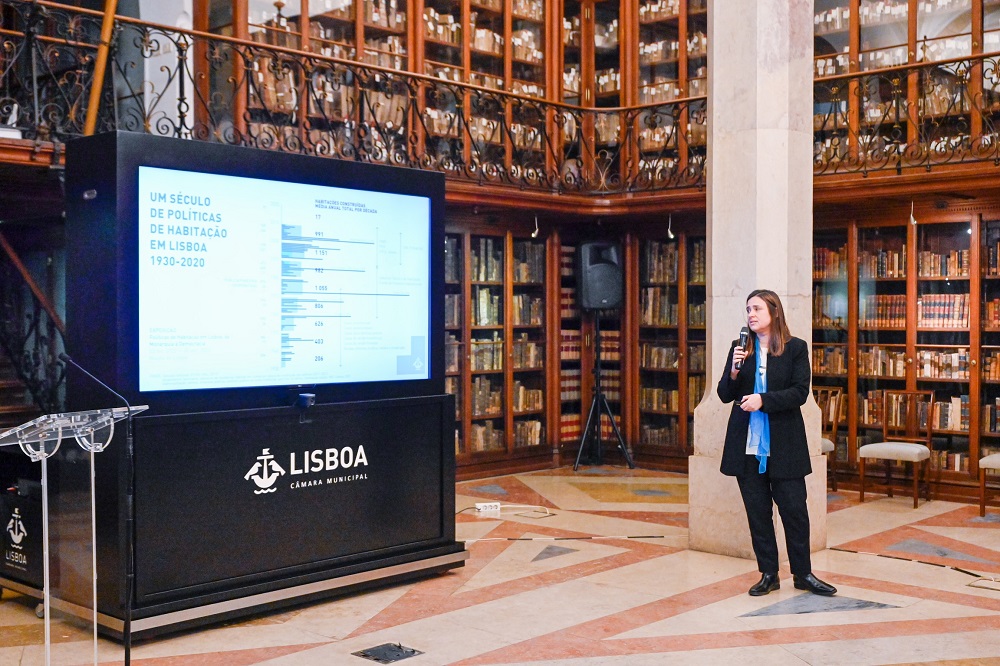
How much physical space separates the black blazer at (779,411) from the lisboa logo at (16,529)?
3.34m

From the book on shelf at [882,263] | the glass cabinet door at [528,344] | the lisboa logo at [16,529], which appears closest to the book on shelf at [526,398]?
the glass cabinet door at [528,344]

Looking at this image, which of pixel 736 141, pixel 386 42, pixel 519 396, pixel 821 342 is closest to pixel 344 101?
pixel 386 42

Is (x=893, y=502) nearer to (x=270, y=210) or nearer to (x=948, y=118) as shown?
(x=948, y=118)

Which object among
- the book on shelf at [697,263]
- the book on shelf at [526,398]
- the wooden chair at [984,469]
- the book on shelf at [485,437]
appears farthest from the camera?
the book on shelf at [526,398]

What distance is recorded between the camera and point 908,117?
28.5 ft

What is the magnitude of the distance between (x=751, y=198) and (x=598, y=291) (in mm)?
3755

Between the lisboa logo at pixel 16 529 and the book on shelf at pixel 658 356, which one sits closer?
the lisboa logo at pixel 16 529

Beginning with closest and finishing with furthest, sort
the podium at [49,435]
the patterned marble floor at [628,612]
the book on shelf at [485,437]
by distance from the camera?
the podium at [49,435] < the patterned marble floor at [628,612] < the book on shelf at [485,437]

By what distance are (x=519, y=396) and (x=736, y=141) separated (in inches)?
164

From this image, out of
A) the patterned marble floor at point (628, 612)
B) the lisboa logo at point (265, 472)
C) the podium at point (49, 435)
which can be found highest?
the podium at point (49, 435)

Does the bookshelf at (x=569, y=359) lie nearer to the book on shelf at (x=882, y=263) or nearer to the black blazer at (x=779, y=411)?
the book on shelf at (x=882, y=263)

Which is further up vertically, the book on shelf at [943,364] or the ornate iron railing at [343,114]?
the ornate iron railing at [343,114]

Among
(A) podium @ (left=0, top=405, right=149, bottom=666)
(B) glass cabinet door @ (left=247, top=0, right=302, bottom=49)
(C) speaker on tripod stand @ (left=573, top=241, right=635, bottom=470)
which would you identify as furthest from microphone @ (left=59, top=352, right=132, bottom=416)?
(C) speaker on tripod stand @ (left=573, top=241, right=635, bottom=470)

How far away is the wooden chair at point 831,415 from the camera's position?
8.61m
